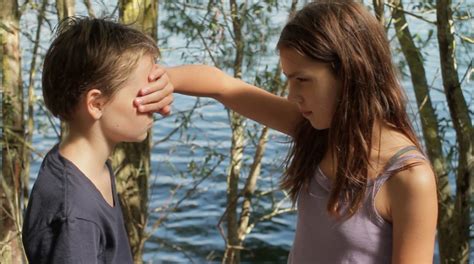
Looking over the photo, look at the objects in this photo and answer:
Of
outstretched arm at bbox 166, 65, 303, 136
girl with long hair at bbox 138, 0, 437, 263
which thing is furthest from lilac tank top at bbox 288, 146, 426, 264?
outstretched arm at bbox 166, 65, 303, 136

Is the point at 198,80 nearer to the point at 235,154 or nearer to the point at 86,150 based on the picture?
the point at 86,150

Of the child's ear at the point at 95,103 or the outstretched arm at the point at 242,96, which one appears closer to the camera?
the child's ear at the point at 95,103

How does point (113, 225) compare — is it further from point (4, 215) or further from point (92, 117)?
point (4, 215)

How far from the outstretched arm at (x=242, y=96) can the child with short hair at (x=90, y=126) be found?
262 mm

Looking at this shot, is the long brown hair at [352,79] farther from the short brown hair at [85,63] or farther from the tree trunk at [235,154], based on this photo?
the tree trunk at [235,154]

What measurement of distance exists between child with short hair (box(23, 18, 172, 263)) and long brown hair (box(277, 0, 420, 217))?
0.39m

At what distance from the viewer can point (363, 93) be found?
198 centimetres

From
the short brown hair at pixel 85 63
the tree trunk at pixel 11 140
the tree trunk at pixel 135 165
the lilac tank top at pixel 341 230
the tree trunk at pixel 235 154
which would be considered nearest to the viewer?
the short brown hair at pixel 85 63

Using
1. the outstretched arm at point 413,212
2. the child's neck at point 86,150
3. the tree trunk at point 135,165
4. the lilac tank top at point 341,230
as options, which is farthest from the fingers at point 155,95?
the tree trunk at point 135,165

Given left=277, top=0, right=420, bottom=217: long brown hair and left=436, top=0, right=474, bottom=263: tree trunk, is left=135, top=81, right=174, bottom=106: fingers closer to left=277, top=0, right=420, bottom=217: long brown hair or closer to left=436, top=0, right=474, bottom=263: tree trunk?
left=277, top=0, right=420, bottom=217: long brown hair

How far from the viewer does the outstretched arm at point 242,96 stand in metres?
2.27

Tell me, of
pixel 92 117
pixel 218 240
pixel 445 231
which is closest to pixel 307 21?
pixel 92 117

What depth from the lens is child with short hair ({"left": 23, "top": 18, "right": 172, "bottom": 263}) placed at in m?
1.78

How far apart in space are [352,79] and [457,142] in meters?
2.14
